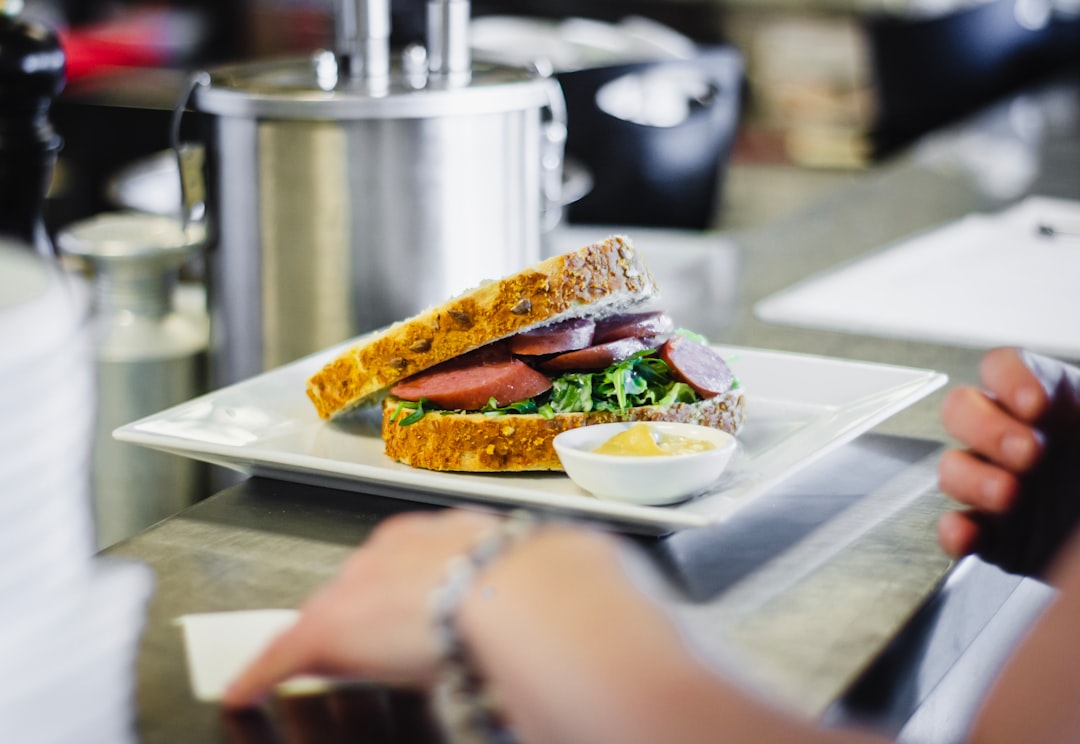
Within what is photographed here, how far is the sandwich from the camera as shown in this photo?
103 centimetres

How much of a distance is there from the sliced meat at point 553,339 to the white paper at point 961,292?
1.92ft

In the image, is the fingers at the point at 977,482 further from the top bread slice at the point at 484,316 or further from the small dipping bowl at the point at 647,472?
the top bread slice at the point at 484,316

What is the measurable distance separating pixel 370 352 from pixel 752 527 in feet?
1.11

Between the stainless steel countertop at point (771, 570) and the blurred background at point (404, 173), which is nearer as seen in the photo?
the stainless steel countertop at point (771, 570)

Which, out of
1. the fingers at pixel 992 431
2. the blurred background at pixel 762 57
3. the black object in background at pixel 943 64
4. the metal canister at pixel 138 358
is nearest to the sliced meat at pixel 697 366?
Answer: the fingers at pixel 992 431

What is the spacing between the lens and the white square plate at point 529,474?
3.03 feet

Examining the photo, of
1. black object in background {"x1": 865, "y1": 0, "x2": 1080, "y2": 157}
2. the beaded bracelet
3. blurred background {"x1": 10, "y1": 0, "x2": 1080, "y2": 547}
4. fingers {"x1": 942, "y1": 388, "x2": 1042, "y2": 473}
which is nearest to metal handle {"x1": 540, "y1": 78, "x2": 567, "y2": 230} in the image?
blurred background {"x1": 10, "y1": 0, "x2": 1080, "y2": 547}

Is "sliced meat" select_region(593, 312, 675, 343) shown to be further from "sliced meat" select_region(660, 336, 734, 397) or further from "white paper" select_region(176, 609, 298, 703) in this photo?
"white paper" select_region(176, 609, 298, 703)

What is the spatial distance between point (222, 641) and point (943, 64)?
153 inches

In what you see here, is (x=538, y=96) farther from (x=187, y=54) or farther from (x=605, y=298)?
(x=187, y=54)

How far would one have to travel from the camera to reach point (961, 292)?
5.77 ft

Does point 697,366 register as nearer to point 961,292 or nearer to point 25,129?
point 25,129

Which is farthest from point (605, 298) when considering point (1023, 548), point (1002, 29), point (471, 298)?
point (1002, 29)

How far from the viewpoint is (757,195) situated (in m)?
2.96
